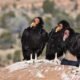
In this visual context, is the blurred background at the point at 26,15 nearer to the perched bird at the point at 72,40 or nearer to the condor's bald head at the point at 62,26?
the condor's bald head at the point at 62,26

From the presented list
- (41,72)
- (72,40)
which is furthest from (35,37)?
(41,72)

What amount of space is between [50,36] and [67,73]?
4.59ft

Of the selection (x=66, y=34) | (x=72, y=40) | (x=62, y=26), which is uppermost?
(x=62, y=26)

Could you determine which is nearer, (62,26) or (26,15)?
(62,26)

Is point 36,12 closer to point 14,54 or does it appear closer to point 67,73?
point 14,54

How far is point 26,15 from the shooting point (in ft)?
197

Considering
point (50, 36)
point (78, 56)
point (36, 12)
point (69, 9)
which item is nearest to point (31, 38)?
point (50, 36)

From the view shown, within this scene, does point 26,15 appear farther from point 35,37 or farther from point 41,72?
point 41,72

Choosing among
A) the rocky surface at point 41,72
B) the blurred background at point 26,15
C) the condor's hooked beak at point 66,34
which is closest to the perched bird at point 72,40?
the condor's hooked beak at point 66,34

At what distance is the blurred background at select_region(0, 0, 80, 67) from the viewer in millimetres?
48188

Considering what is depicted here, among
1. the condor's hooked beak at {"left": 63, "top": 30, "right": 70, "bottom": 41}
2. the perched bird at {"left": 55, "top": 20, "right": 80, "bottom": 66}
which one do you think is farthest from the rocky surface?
the condor's hooked beak at {"left": 63, "top": 30, "right": 70, "bottom": 41}

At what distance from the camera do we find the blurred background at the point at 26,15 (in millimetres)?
48188

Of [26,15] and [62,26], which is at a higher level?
[62,26]

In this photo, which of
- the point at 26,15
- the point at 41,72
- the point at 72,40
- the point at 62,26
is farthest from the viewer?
the point at 26,15
